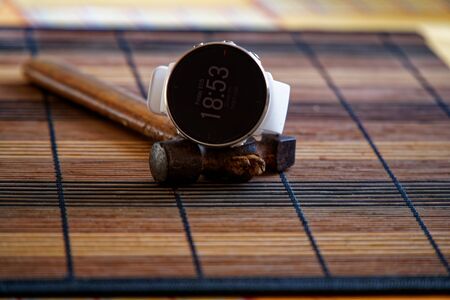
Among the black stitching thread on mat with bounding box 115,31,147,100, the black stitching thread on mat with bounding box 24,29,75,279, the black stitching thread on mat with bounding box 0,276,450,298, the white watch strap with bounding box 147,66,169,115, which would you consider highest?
the white watch strap with bounding box 147,66,169,115

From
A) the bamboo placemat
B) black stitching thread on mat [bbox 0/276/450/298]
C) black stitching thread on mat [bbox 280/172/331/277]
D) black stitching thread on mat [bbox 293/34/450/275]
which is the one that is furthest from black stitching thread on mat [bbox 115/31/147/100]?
black stitching thread on mat [bbox 0/276/450/298]

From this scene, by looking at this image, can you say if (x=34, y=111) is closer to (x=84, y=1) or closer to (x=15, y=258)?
(x=15, y=258)

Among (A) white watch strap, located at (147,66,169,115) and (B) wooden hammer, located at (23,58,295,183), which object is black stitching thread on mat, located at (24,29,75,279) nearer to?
(B) wooden hammer, located at (23,58,295,183)

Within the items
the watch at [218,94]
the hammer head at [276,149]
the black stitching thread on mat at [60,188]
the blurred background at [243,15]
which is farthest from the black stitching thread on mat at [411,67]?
the black stitching thread on mat at [60,188]

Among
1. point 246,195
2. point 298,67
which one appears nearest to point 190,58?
point 246,195

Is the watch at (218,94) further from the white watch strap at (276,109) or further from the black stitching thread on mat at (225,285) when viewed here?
the black stitching thread on mat at (225,285)

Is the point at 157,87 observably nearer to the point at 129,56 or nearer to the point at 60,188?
the point at 60,188
